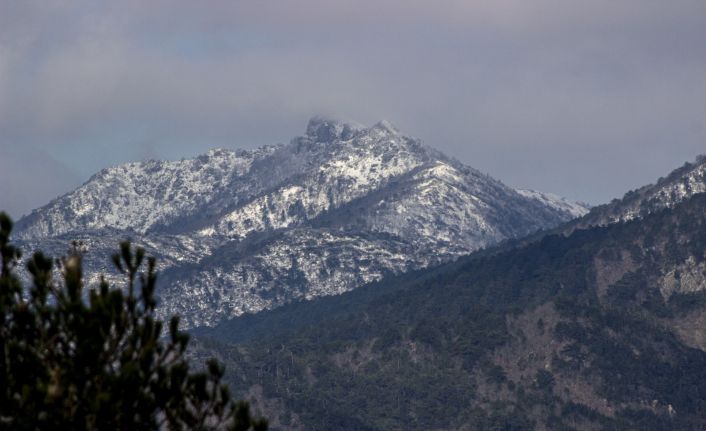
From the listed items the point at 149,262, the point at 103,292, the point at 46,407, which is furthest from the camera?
the point at 149,262

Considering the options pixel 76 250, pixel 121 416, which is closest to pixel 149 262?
pixel 76 250

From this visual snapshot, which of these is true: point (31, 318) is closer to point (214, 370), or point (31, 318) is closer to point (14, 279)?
point (14, 279)

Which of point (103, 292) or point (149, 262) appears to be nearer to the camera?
point (103, 292)

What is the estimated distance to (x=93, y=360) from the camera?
7712cm

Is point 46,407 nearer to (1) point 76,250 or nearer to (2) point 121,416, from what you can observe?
(2) point 121,416

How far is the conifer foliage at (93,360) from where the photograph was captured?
2958 inches

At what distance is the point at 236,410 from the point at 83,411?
375 inches

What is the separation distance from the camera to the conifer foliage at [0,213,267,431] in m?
75.1

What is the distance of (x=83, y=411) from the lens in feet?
248

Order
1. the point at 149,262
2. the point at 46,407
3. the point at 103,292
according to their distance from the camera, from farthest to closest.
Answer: the point at 149,262 → the point at 103,292 → the point at 46,407

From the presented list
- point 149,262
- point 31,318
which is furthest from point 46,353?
point 149,262

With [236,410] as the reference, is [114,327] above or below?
above

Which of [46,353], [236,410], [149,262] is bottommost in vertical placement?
[236,410]

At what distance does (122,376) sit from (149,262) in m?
10.7
